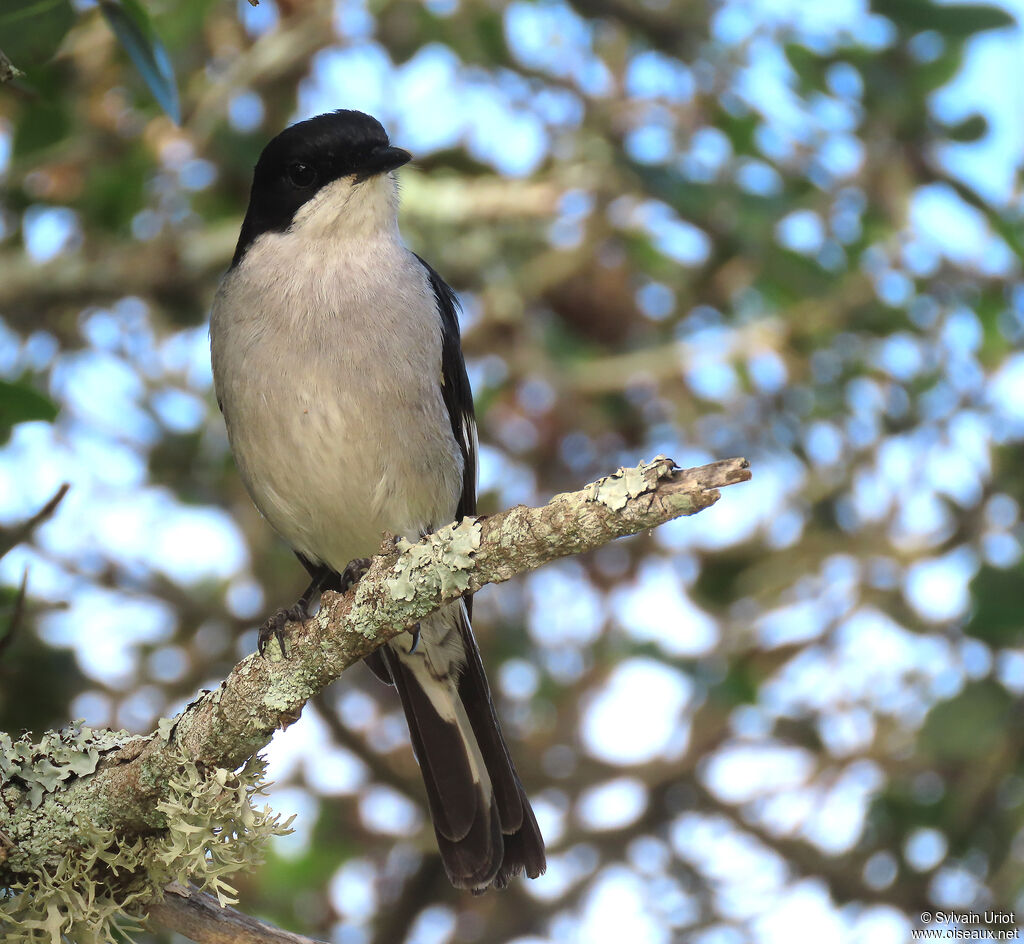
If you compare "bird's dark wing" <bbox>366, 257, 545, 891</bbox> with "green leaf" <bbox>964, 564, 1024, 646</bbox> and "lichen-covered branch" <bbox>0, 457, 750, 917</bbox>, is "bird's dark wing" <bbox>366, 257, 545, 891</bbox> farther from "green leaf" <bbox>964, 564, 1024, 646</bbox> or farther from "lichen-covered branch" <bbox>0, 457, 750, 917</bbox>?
"green leaf" <bbox>964, 564, 1024, 646</bbox>

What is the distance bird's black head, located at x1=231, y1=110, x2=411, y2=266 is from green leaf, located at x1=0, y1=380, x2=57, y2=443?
1492 mm

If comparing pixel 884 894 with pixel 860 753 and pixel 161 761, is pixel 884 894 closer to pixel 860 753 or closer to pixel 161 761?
pixel 860 753

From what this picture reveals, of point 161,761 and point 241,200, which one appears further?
point 241,200

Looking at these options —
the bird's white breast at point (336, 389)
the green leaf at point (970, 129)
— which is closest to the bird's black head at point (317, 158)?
the bird's white breast at point (336, 389)

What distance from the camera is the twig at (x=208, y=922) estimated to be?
290cm

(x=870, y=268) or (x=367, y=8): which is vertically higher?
(x=367, y=8)

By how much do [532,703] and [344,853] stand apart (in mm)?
1146

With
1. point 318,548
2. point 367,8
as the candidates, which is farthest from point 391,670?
point 367,8

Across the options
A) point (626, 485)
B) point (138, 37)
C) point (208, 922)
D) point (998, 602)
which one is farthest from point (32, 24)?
point (998, 602)

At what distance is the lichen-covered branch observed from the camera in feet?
8.44

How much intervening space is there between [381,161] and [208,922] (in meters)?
2.51

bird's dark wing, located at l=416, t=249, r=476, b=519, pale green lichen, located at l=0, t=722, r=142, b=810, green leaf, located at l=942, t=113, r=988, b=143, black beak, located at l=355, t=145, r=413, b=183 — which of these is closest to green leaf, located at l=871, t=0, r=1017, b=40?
green leaf, located at l=942, t=113, r=988, b=143

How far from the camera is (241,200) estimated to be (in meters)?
6.21

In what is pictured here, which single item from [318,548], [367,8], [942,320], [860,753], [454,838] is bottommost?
[860,753]
